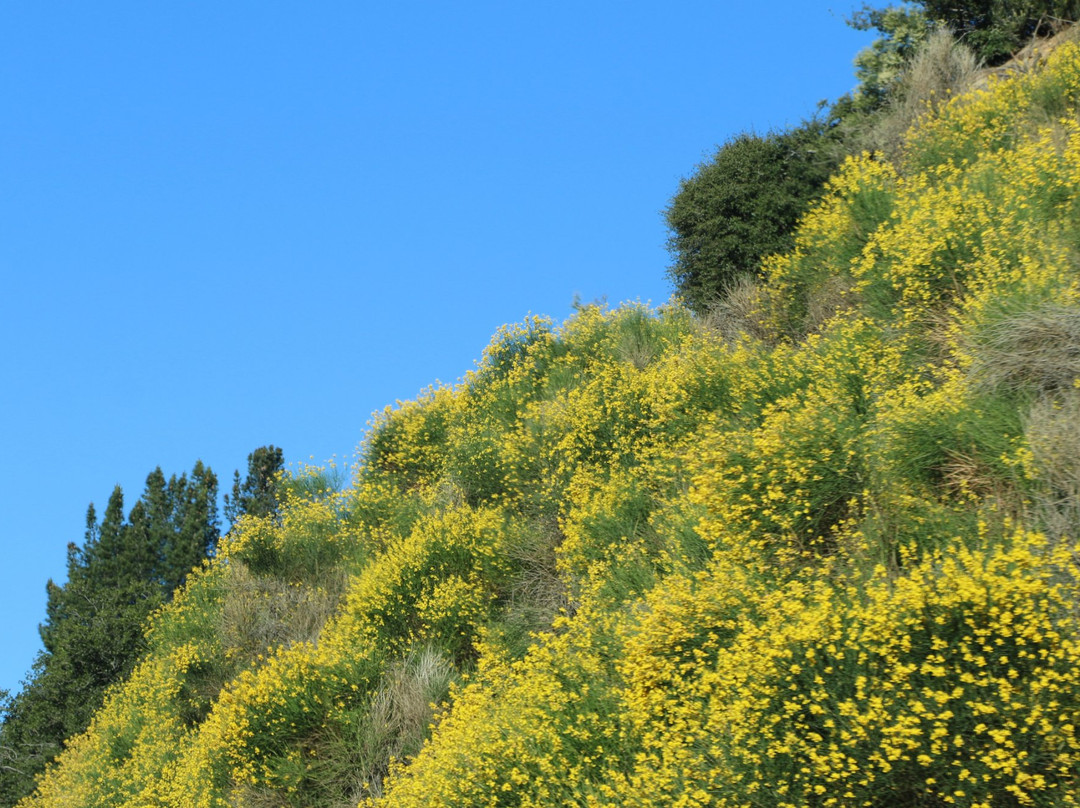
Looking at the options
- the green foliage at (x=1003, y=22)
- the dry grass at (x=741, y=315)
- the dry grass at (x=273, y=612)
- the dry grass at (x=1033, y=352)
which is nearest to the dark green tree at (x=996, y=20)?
the green foliage at (x=1003, y=22)

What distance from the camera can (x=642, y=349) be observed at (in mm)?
16031

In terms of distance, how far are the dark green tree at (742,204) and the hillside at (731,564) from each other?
4.99 feet

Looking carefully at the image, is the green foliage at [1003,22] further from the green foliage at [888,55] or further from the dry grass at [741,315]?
the dry grass at [741,315]

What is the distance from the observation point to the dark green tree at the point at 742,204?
18625 mm

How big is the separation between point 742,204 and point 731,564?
38.9 feet

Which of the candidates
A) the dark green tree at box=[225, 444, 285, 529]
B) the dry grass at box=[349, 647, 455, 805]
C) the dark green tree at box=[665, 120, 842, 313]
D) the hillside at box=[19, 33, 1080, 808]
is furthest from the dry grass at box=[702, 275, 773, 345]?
the dark green tree at box=[225, 444, 285, 529]

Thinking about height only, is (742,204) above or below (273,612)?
above

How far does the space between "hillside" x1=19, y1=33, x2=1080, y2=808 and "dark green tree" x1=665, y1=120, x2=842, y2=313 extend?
1520mm

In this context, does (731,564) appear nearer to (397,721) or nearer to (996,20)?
(397,721)

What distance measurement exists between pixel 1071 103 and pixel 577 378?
7.42 m

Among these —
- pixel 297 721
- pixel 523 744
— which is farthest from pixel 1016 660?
pixel 297 721

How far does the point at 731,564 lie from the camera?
8242 mm

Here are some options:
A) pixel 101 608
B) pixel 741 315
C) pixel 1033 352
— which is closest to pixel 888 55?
pixel 741 315

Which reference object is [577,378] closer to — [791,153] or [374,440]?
[374,440]
